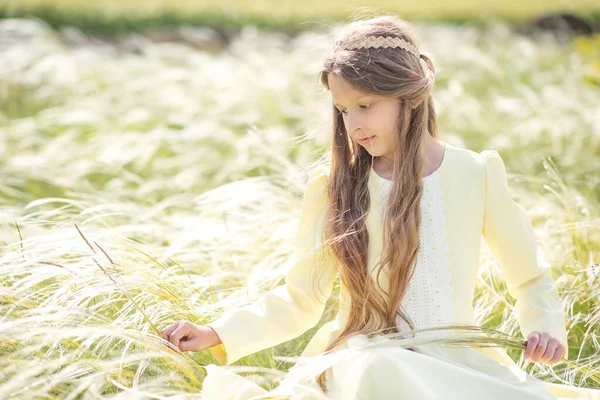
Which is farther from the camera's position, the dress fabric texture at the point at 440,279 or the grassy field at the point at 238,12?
the grassy field at the point at 238,12

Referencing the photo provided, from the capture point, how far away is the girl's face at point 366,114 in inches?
83.2

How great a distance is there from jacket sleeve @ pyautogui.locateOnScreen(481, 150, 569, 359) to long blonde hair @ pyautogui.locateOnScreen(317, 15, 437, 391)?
0.20 metres

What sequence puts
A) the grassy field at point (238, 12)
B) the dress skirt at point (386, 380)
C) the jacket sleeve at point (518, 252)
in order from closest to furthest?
1. the dress skirt at point (386, 380)
2. the jacket sleeve at point (518, 252)
3. the grassy field at point (238, 12)

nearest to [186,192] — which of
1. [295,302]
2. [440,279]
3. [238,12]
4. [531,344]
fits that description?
[295,302]

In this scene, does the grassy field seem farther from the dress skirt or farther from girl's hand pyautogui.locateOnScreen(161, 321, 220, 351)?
the dress skirt

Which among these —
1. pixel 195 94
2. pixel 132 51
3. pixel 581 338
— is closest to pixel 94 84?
pixel 195 94

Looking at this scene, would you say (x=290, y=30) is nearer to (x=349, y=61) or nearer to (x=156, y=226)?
(x=156, y=226)

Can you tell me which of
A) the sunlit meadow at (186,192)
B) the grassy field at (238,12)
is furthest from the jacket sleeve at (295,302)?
the grassy field at (238,12)

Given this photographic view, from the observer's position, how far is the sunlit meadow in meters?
2.15

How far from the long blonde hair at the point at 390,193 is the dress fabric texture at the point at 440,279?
0.12 feet

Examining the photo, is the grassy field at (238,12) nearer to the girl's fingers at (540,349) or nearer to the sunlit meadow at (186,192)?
the sunlit meadow at (186,192)

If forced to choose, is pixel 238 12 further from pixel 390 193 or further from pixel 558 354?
pixel 558 354

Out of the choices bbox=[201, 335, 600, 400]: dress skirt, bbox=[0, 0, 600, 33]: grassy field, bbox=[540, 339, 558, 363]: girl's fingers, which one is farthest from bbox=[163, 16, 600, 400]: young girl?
bbox=[0, 0, 600, 33]: grassy field

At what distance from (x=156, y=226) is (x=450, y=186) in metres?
1.31
